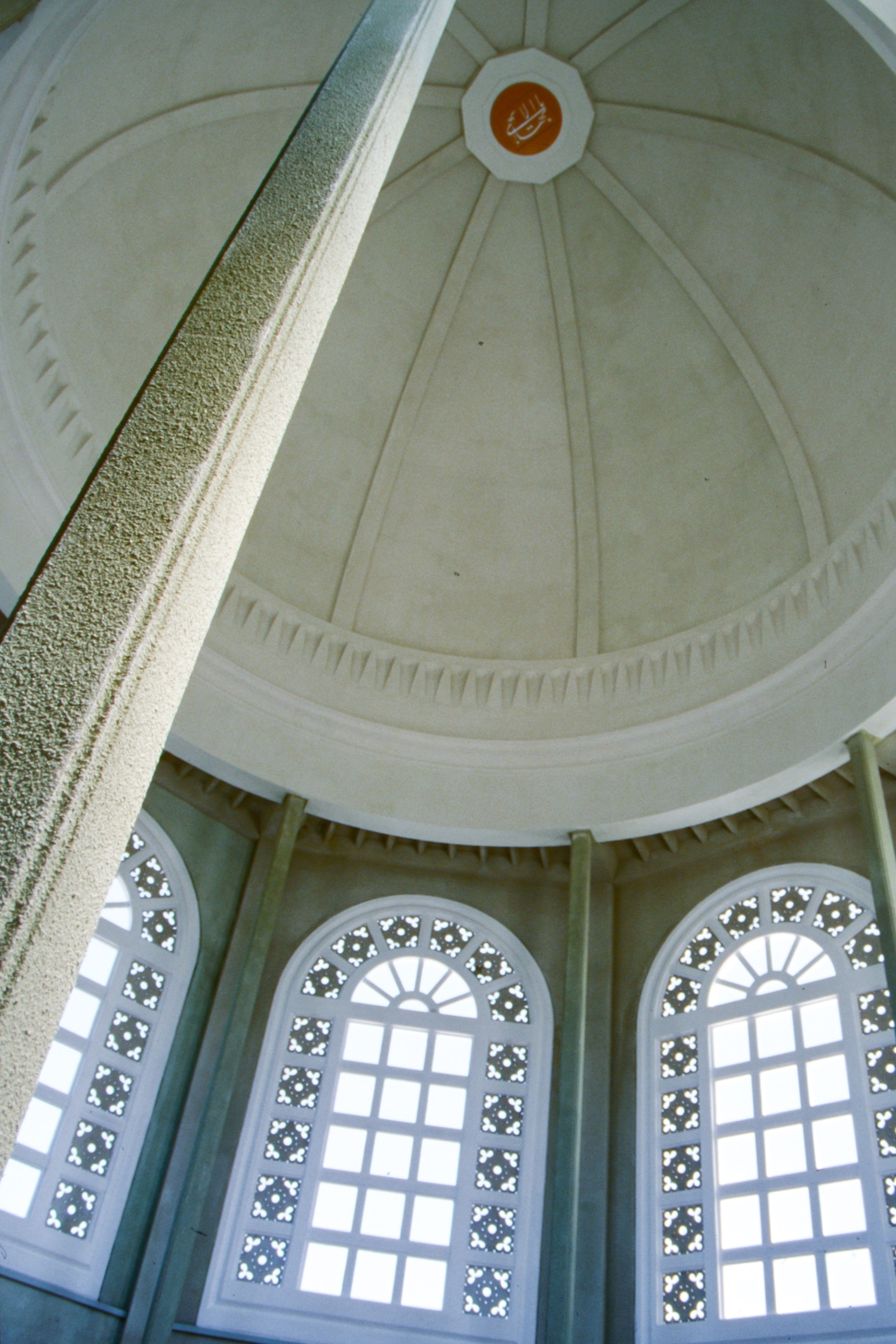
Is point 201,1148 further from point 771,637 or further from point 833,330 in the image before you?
point 833,330

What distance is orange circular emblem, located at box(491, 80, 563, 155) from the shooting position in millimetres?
11438

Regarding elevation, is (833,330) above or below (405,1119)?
above

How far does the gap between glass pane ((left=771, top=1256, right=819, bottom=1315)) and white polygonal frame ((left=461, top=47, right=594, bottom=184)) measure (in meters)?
9.94

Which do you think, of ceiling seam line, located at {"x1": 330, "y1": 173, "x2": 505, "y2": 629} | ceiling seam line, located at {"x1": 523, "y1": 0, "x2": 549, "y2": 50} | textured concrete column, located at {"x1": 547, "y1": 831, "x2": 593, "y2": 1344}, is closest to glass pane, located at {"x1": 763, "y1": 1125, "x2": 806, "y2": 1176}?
textured concrete column, located at {"x1": 547, "y1": 831, "x2": 593, "y2": 1344}

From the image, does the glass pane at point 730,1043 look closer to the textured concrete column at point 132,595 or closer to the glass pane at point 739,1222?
the glass pane at point 739,1222

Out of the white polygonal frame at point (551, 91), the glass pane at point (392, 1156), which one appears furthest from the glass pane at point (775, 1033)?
the white polygonal frame at point (551, 91)

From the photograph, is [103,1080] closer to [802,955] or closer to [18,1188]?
[18,1188]

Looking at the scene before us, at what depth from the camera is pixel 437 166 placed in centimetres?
1177

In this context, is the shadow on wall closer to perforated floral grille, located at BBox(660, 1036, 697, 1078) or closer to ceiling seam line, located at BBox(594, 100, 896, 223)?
ceiling seam line, located at BBox(594, 100, 896, 223)

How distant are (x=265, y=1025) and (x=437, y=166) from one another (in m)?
8.47

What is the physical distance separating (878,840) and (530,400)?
6.01m

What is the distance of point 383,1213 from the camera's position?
8.68 meters

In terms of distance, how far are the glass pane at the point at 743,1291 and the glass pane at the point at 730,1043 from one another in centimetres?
141

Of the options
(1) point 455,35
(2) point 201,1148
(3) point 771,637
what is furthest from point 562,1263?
(1) point 455,35
